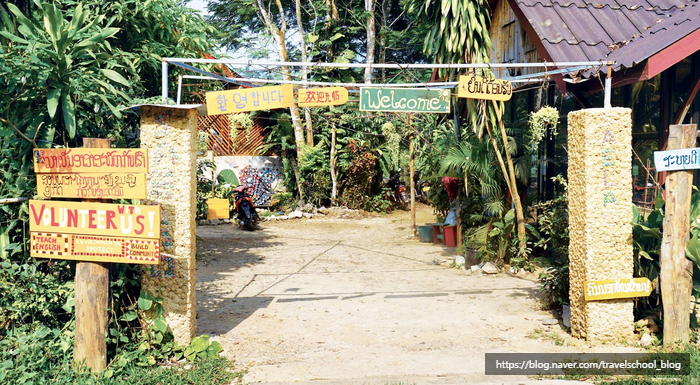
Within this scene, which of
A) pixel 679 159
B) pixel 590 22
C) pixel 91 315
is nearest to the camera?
pixel 91 315

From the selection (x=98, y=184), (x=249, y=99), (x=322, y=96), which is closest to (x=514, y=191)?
(x=322, y=96)

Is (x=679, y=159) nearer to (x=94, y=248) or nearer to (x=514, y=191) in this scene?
(x=514, y=191)

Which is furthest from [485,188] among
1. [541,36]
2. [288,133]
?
[288,133]

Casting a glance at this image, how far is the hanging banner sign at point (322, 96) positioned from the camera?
634 cm

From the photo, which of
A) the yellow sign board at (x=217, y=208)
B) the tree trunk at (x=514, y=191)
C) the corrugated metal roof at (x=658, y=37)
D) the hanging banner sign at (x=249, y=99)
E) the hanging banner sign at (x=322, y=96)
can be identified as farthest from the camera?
the yellow sign board at (x=217, y=208)

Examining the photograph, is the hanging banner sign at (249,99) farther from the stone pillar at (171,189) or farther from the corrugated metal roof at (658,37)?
the corrugated metal roof at (658,37)

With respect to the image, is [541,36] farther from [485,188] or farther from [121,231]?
[121,231]

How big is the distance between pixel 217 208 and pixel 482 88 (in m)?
10.6

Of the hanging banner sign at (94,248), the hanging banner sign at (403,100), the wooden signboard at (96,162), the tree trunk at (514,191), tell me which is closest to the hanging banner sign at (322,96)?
the hanging banner sign at (403,100)

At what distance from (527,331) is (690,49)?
3.98 metres

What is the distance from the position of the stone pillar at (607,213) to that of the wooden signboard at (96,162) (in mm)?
4225

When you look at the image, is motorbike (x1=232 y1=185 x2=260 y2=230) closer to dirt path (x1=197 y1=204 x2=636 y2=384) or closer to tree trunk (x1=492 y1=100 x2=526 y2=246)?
dirt path (x1=197 y1=204 x2=636 y2=384)

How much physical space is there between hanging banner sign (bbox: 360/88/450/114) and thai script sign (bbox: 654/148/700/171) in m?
2.32

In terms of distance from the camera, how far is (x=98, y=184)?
15.8ft
